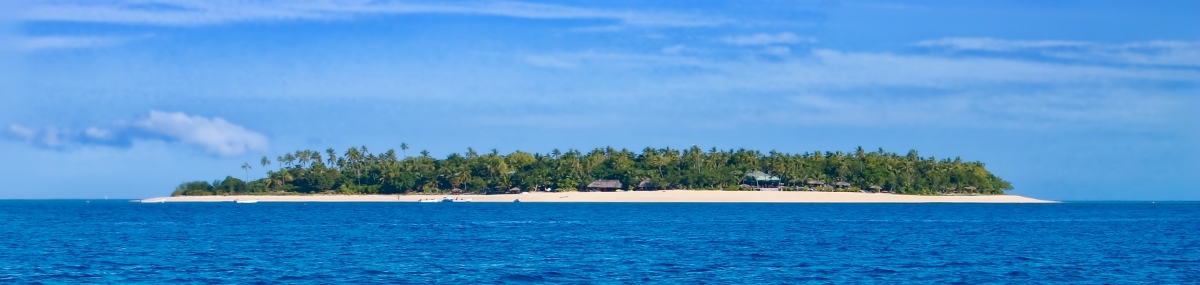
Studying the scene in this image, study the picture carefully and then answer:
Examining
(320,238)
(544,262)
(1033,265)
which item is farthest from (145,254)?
(1033,265)

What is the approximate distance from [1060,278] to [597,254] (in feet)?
60.6

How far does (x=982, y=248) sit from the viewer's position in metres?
56.0

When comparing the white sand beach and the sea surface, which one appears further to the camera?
the white sand beach

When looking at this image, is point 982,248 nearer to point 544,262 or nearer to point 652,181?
point 544,262

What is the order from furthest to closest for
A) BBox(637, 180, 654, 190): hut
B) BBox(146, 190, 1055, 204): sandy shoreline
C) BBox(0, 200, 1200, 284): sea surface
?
BBox(637, 180, 654, 190): hut
BBox(146, 190, 1055, 204): sandy shoreline
BBox(0, 200, 1200, 284): sea surface

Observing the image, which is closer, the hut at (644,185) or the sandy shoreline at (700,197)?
the sandy shoreline at (700,197)

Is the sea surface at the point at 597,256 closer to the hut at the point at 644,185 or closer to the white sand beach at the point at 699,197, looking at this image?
the white sand beach at the point at 699,197

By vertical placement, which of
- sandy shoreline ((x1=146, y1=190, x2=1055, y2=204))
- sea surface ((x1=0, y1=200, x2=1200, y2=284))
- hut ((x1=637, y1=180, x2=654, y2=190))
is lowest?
sea surface ((x1=0, y1=200, x2=1200, y2=284))

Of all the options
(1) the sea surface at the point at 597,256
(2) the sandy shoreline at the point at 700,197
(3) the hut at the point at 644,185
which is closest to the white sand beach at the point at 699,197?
(2) the sandy shoreline at the point at 700,197

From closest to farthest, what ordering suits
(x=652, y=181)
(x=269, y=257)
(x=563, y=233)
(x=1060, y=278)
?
(x=1060, y=278) < (x=269, y=257) < (x=563, y=233) < (x=652, y=181)

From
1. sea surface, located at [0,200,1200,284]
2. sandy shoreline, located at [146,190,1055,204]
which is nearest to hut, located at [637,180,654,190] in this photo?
sandy shoreline, located at [146,190,1055,204]

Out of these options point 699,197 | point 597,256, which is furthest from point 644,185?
point 597,256

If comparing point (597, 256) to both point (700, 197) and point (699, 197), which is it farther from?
point (699, 197)

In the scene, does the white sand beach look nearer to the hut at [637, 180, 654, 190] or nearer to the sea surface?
the hut at [637, 180, 654, 190]
